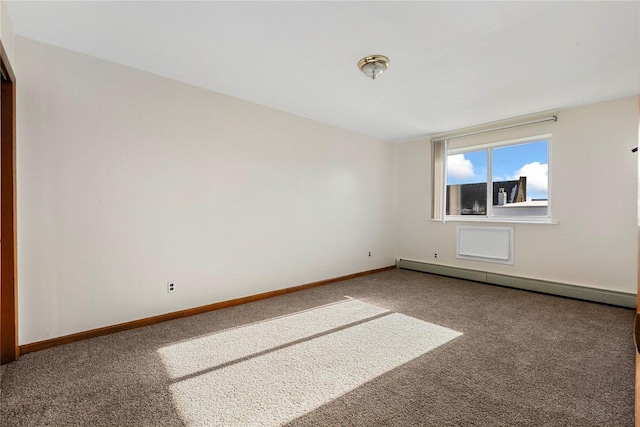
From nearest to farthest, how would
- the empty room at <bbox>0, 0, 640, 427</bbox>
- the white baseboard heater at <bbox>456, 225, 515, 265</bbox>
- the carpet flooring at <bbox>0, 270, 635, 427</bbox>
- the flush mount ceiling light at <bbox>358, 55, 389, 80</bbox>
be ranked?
1. the carpet flooring at <bbox>0, 270, 635, 427</bbox>
2. the empty room at <bbox>0, 0, 640, 427</bbox>
3. the flush mount ceiling light at <bbox>358, 55, 389, 80</bbox>
4. the white baseboard heater at <bbox>456, 225, 515, 265</bbox>

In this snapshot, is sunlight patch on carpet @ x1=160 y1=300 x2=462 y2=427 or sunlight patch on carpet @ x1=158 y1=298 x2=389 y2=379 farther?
sunlight patch on carpet @ x1=158 y1=298 x2=389 y2=379

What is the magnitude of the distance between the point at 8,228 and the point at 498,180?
550cm

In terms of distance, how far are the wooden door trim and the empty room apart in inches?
0.6

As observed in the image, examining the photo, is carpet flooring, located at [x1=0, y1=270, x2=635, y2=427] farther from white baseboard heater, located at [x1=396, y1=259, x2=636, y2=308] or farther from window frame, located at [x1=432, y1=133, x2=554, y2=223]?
window frame, located at [x1=432, y1=133, x2=554, y2=223]

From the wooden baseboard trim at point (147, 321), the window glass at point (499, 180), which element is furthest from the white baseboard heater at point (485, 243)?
the wooden baseboard trim at point (147, 321)

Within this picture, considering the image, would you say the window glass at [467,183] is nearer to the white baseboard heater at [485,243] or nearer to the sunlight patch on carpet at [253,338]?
the white baseboard heater at [485,243]

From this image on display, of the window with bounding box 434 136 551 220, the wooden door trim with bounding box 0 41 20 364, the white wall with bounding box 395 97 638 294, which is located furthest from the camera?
the window with bounding box 434 136 551 220

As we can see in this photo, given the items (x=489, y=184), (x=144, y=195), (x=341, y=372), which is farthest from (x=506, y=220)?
(x=144, y=195)

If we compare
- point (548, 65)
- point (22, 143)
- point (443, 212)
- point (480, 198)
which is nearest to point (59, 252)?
point (22, 143)

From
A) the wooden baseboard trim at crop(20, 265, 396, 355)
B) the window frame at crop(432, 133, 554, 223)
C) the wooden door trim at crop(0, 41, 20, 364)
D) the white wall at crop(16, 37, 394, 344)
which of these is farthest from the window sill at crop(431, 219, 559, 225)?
the wooden door trim at crop(0, 41, 20, 364)

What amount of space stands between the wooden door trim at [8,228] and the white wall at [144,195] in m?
0.12

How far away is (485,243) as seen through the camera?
4414mm

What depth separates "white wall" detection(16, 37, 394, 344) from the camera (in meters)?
2.27

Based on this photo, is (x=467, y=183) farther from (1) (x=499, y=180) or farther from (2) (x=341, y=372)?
(2) (x=341, y=372)
